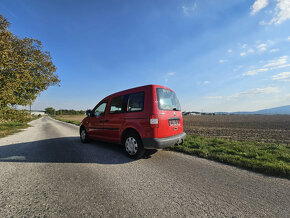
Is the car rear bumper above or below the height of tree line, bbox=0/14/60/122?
below

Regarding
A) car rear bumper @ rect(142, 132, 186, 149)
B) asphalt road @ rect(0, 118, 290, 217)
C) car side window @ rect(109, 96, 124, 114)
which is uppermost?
car side window @ rect(109, 96, 124, 114)

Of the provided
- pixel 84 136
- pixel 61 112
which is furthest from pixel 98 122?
pixel 61 112

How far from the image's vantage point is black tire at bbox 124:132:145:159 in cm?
354

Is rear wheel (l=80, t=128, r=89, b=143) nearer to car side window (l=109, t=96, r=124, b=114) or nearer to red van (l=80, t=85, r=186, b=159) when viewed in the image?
red van (l=80, t=85, r=186, b=159)

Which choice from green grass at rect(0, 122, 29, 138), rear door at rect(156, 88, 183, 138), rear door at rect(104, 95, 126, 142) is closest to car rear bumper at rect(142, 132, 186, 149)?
rear door at rect(156, 88, 183, 138)

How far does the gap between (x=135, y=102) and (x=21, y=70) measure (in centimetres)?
909

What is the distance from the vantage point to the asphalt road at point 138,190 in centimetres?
165

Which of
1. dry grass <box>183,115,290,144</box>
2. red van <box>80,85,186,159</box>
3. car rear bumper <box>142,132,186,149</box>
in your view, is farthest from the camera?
dry grass <box>183,115,290,144</box>

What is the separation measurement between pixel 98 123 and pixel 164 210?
4.13m

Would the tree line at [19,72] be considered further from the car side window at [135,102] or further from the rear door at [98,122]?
the car side window at [135,102]

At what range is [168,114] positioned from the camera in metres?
3.65

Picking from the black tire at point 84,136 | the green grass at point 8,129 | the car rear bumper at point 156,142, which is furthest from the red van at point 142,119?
the green grass at point 8,129

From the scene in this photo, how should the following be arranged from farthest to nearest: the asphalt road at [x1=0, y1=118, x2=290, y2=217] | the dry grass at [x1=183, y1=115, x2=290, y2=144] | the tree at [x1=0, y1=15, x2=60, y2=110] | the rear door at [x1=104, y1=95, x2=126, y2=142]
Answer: the dry grass at [x1=183, y1=115, x2=290, y2=144]
the tree at [x1=0, y1=15, x2=60, y2=110]
the rear door at [x1=104, y1=95, x2=126, y2=142]
the asphalt road at [x1=0, y1=118, x2=290, y2=217]

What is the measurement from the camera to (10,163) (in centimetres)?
347
